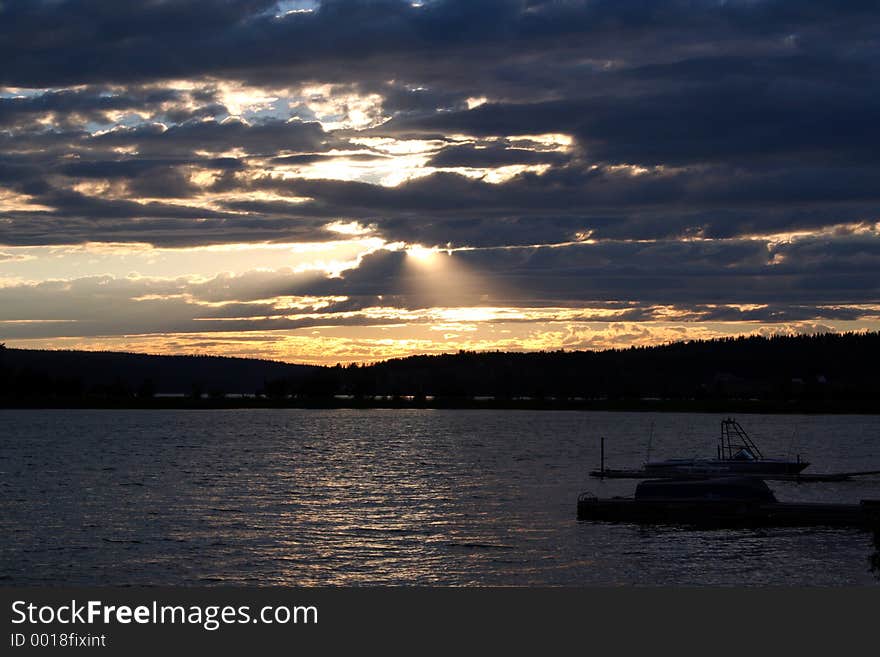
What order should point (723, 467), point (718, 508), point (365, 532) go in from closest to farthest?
1. point (365, 532)
2. point (718, 508)
3. point (723, 467)

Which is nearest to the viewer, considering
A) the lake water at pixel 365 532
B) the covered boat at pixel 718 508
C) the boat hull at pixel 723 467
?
the lake water at pixel 365 532

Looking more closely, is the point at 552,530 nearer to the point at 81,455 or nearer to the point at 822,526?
the point at 822,526

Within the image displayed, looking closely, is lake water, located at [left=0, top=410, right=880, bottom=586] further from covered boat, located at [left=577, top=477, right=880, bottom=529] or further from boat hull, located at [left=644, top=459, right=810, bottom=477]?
boat hull, located at [left=644, top=459, right=810, bottom=477]

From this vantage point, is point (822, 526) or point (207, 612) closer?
point (207, 612)

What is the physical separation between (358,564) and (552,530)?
50.3ft

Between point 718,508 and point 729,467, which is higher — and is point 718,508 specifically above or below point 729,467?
above

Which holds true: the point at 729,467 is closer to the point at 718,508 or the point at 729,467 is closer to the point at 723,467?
the point at 723,467

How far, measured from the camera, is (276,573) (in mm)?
48375

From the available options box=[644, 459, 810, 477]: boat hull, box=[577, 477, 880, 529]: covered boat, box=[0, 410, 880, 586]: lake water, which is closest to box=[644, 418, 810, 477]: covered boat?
box=[644, 459, 810, 477]: boat hull

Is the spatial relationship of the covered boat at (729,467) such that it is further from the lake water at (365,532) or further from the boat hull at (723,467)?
the lake water at (365,532)

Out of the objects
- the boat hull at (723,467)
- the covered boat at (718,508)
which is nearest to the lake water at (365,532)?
the covered boat at (718,508)

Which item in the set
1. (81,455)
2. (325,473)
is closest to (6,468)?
(81,455)

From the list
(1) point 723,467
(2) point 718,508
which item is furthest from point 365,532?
(1) point 723,467

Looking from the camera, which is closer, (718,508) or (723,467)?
(718,508)
